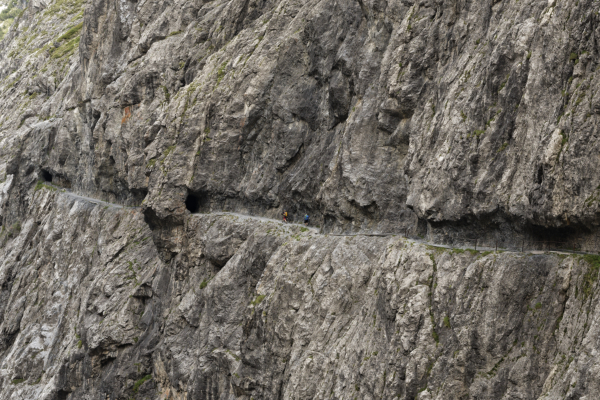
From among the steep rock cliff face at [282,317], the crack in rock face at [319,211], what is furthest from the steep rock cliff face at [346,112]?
the steep rock cliff face at [282,317]

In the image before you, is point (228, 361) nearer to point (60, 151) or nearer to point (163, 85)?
point (163, 85)

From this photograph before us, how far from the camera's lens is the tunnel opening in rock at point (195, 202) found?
51.4m

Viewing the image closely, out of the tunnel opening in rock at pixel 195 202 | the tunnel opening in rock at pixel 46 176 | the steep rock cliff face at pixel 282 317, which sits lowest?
the steep rock cliff face at pixel 282 317

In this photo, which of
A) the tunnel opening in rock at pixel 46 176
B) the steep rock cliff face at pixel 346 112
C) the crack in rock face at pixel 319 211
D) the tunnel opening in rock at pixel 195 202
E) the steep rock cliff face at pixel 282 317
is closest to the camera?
the steep rock cliff face at pixel 282 317

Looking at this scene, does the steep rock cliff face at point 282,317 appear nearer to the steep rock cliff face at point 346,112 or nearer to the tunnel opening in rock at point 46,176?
the steep rock cliff face at point 346,112

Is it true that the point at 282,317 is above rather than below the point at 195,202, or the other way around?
below

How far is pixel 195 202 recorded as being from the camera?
52.6 m

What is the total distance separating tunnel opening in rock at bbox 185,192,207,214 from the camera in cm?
5144

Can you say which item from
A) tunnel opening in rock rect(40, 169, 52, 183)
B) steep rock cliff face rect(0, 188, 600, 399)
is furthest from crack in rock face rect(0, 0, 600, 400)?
tunnel opening in rock rect(40, 169, 52, 183)

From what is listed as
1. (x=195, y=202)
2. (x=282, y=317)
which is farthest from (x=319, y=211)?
(x=195, y=202)

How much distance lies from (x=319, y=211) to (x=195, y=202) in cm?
1468

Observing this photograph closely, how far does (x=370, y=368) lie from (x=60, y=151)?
208 ft

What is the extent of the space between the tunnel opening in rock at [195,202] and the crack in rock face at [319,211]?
0.64 feet

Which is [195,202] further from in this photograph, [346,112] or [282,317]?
[282,317]
